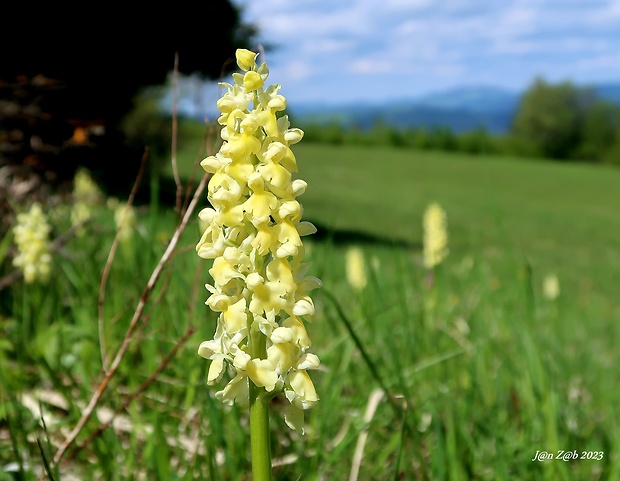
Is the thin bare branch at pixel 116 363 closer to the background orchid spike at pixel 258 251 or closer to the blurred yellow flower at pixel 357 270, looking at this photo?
the background orchid spike at pixel 258 251

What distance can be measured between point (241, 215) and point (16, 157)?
529cm

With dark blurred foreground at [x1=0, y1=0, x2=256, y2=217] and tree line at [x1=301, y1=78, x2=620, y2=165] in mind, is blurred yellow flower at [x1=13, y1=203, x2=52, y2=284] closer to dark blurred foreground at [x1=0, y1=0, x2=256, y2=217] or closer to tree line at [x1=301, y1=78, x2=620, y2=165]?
dark blurred foreground at [x1=0, y1=0, x2=256, y2=217]

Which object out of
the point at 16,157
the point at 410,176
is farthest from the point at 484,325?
the point at 410,176

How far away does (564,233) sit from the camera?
33656 millimetres

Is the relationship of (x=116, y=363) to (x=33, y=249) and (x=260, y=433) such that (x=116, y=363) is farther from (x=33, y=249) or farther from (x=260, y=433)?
(x=33, y=249)

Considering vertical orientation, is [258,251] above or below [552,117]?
below

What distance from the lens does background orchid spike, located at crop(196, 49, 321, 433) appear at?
1.04 m

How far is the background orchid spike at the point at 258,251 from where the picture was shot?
1.04m

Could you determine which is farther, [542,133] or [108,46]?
[542,133]

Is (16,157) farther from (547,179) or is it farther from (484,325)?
(547,179)

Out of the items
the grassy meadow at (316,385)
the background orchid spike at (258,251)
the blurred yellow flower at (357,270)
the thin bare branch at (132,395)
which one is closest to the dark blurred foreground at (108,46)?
the blurred yellow flower at (357,270)

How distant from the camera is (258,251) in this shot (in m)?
1.05

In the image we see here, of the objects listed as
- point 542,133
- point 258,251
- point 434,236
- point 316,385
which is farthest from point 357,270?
point 542,133

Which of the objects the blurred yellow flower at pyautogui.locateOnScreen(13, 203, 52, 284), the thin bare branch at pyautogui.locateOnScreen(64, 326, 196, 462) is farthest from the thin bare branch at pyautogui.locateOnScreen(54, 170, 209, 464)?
the blurred yellow flower at pyautogui.locateOnScreen(13, 203, 52, 284)
